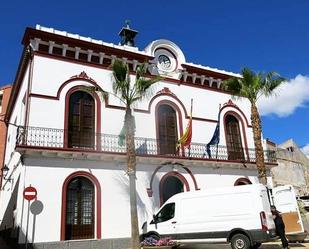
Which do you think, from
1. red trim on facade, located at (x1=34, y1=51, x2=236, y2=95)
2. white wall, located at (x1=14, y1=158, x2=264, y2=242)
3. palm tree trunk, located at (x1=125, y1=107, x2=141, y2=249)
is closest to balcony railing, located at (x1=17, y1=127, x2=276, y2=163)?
white wall, located at (x1=14, y1=158, x2=264, y2=242)

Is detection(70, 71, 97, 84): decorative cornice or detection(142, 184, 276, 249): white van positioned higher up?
detection(70, 71, 97, 84): decorative cornice

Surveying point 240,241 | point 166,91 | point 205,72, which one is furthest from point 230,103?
point 240,241

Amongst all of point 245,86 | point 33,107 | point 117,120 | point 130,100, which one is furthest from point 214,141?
point 33,107

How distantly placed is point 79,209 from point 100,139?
11.4 ft

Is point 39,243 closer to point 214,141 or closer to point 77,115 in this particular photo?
point 77,115

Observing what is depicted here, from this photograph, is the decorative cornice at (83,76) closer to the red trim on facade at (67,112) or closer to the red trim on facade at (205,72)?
the red trim on facade at (67,112)

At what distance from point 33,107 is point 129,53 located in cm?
611

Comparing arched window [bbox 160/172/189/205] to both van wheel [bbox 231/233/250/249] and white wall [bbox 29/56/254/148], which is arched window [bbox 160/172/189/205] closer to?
white wall [bbox 29/56/254/148]

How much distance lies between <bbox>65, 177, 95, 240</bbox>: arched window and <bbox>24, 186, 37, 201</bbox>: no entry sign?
2059mm

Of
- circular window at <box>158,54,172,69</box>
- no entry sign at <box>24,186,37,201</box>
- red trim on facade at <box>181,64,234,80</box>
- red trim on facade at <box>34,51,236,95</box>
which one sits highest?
circular window at <box>158,54,172,69</box>

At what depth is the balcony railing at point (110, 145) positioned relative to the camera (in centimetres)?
1522

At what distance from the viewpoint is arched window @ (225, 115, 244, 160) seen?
69.6ft

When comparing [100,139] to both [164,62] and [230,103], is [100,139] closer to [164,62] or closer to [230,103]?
[164,62]

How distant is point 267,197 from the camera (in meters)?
13.3
